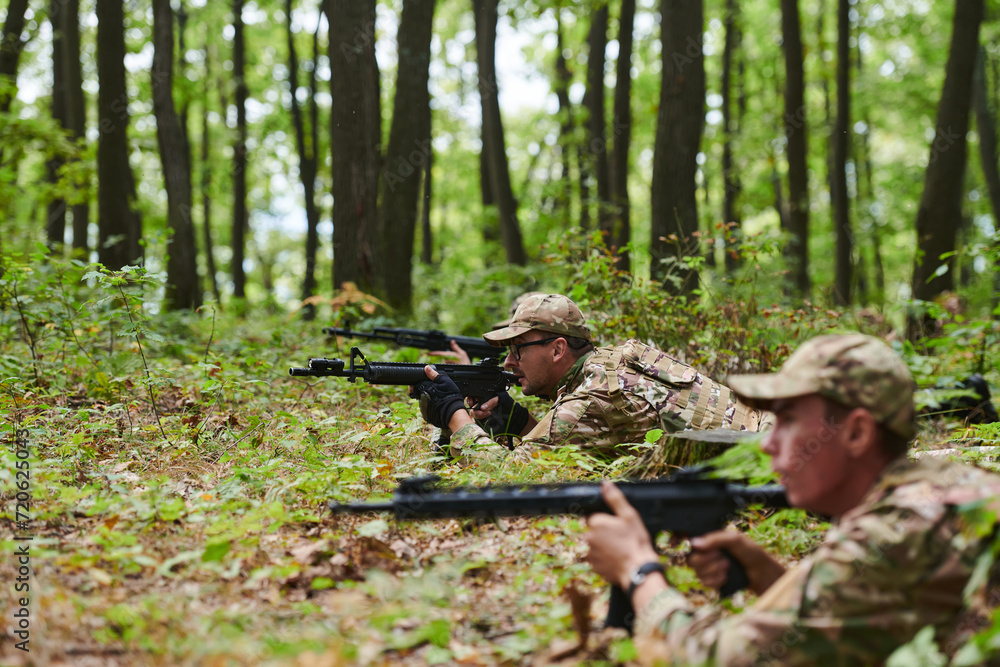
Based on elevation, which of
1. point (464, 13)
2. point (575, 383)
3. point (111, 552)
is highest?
point (464, 13)

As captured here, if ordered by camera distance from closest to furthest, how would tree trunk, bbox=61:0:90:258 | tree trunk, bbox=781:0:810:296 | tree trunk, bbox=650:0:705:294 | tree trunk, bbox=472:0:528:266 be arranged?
tree trunk, bbox=650:0:705:294
tree trunk, bbox=61:0:90:258
tree trunk, bbox=781:0:810:296
tree trunk, bbox=472:0:528:266

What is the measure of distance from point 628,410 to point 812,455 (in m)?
2.39

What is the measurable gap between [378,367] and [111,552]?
7.32ft

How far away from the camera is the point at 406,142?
36.1ft

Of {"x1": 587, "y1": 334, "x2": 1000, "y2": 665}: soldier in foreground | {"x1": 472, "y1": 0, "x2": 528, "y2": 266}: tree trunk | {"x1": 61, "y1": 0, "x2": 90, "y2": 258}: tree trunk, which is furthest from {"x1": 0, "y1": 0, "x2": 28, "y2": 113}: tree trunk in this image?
{"x1": 587, "y1": 334, "x2": 1000, "y2": 665}: soldier in foreground

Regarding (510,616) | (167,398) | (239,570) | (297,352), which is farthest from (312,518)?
(297,352)

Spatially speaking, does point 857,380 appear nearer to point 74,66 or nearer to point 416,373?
point 416,373

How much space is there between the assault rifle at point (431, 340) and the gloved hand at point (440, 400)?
2.12 m

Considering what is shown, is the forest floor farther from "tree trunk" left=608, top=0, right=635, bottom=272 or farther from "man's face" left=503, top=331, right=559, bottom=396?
"tree trunk" left=608, top=0, right=635, bottom=272

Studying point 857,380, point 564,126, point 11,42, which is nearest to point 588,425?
point 857,380

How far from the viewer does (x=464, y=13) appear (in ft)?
80.2

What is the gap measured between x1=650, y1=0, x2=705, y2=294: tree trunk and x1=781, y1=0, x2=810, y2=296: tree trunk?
16.5ft

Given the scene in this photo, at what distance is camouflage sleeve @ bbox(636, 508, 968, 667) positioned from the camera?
2.10 m

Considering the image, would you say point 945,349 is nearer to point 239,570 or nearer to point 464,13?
point 239,570
